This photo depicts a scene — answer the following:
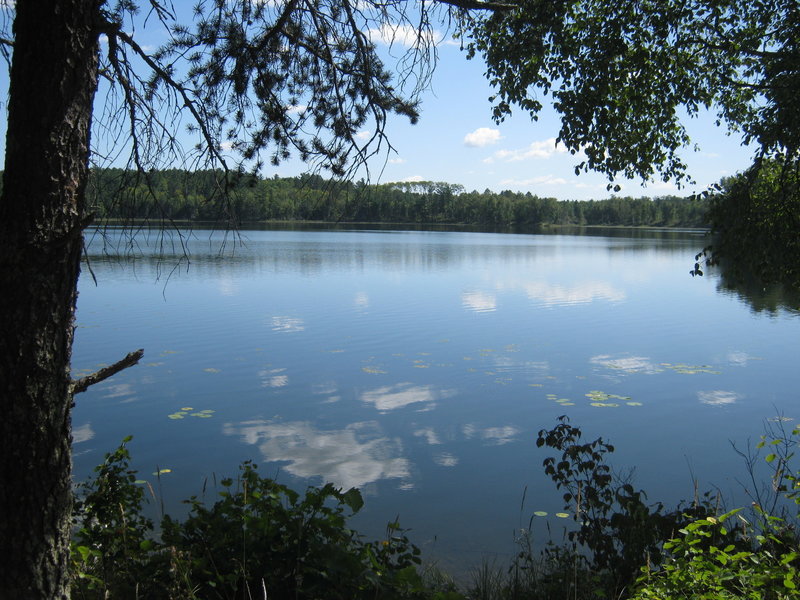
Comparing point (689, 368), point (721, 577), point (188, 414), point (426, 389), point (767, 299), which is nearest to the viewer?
point (721, 577)

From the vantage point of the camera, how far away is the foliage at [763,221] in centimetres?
559

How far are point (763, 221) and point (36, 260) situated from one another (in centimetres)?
560

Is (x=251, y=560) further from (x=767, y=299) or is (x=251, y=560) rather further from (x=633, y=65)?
(x=767, y=299)

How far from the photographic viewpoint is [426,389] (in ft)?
32.6

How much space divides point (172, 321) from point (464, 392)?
796 centimetres

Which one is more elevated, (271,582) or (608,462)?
(271,582)

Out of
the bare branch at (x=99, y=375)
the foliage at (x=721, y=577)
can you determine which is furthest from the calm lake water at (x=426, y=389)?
the foliage at (x=721, y=577)

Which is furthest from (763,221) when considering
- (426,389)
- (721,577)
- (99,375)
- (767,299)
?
(767,299)

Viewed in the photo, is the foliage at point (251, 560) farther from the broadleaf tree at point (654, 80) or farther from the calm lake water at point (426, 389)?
the broadleaf tree at point (654, 80)

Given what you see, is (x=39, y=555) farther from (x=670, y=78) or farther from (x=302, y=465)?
(x=670, y=78)

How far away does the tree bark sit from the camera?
2.45 meters

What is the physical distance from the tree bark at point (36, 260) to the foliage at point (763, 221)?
511 cm

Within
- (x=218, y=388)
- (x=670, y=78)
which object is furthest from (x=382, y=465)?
(x=670, y=78)

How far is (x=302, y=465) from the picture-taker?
680 cm
